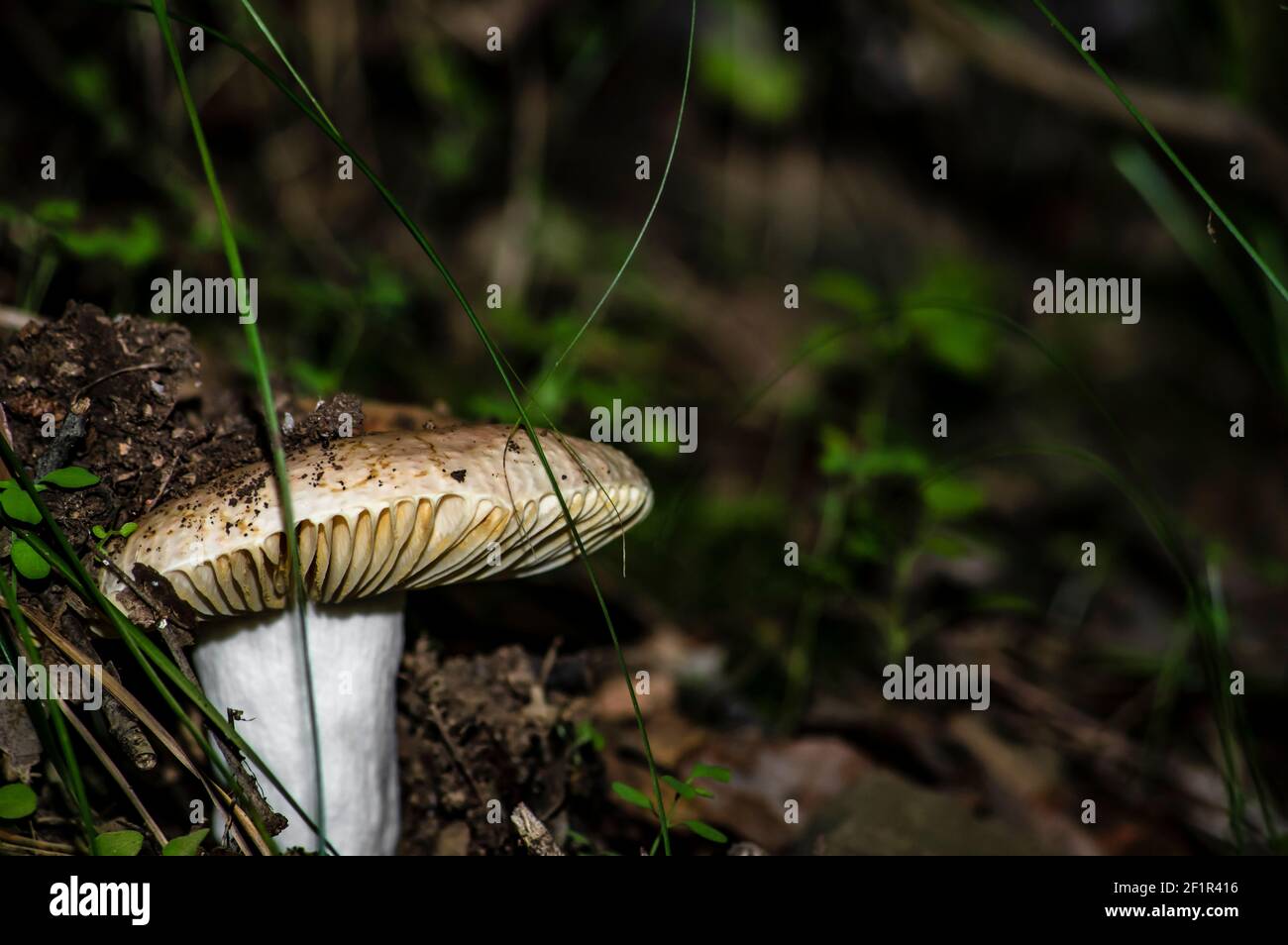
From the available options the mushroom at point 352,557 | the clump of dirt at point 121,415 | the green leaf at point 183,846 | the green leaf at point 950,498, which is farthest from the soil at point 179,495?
the green leaf at point 950,498

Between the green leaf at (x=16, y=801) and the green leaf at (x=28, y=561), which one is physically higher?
the green leaf at (x=28, y=561)

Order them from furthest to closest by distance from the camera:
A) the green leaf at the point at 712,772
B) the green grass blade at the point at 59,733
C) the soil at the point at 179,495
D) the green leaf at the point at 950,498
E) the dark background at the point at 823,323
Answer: the green leaf at the point at 950,498, the dark background at the point at 823,323, the green leaf at the point at 712,772, the soil at the point at 179,495, the green grass blade at the point at 59,733

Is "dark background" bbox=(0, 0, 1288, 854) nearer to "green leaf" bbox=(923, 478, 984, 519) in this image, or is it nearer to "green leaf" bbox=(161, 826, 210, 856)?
"green leaf" bbox=(923, 478, 984, 519)

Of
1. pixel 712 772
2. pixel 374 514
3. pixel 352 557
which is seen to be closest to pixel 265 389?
pixel 374 514

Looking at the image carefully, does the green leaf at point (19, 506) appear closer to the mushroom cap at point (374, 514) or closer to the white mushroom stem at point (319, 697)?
the mushroom cap at point (374, 514)

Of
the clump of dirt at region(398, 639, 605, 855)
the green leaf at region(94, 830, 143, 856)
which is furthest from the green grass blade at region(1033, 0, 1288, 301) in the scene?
the green leaf at region(94, 830, 143, 856)
